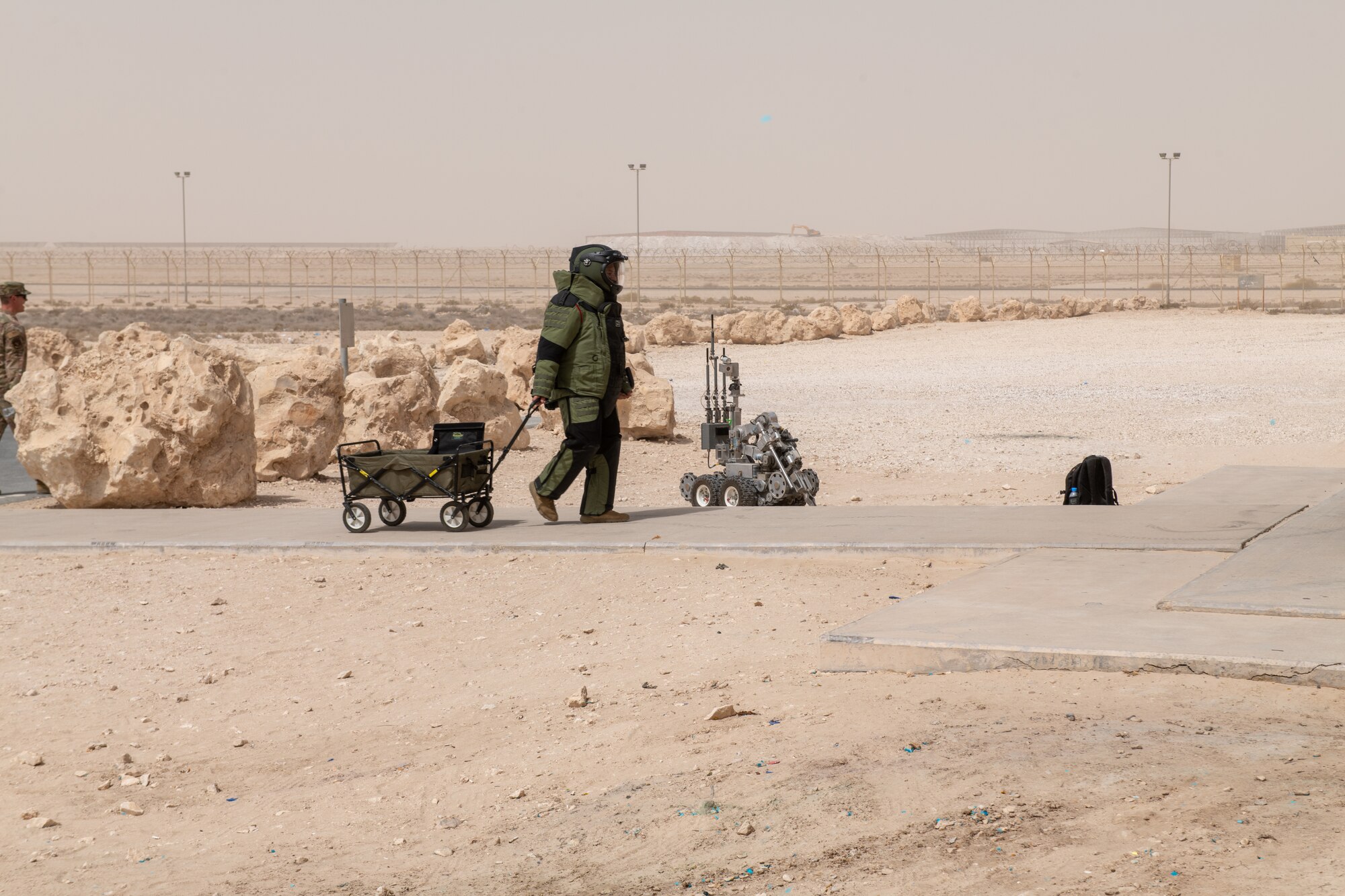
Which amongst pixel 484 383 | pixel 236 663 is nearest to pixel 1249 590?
pixel 236 663

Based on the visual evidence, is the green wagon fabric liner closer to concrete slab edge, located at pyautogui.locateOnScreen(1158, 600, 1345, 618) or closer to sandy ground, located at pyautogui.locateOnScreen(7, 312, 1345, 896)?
sandy ground, located at pyautogui.locateOnScreen(7, 312, 1345, 896)

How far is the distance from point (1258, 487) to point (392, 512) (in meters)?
5.71

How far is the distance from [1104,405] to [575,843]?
60.6 ft

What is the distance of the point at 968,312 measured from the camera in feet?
138

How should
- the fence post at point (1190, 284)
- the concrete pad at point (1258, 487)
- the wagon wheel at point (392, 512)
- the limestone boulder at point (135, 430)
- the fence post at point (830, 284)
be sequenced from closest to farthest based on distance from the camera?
the concrete pad at point (1258, 487), the wagon wheel at point (392, 512), the limestone boulder at point (135, 430), the fence post at point (1190, 284), the fence post at point (830, 284)

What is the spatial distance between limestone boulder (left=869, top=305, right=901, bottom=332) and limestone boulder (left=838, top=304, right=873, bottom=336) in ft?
0.86

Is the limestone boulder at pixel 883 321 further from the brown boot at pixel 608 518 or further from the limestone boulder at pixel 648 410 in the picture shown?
the brown boot at pixel 608 518

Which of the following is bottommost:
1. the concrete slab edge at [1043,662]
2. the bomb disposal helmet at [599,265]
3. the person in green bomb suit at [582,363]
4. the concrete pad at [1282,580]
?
the concrete slab edge at [1043,662]

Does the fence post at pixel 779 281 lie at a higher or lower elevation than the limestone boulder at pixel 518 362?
higher

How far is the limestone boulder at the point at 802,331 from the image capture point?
123 ft

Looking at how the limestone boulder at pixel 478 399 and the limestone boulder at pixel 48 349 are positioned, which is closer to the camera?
A: the limestone boulder at pixel 478 399

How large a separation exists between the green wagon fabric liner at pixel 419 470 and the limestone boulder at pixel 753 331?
2812cm

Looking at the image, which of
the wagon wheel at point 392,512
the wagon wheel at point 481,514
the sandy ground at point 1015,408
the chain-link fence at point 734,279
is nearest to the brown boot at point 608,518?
the wagon wheel at point 481,514

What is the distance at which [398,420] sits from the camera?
14562 millimetres
